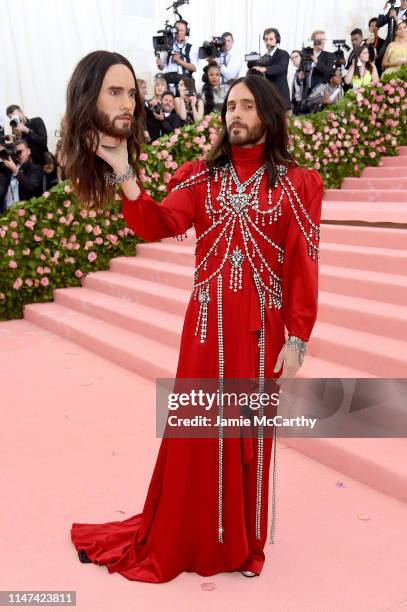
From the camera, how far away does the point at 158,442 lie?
3.87 meters

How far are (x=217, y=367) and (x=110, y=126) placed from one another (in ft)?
3.19

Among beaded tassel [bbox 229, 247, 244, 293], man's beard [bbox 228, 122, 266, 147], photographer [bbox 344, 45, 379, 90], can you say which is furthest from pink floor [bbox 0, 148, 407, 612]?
photographer [bbox 344, 45, 379, 90]

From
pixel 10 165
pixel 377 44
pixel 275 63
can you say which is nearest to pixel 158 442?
pixel 10 165

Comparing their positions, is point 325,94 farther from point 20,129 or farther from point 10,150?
point 10,150

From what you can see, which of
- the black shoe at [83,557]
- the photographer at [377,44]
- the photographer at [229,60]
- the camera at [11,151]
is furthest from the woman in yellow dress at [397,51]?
the black shoe at [83,557]

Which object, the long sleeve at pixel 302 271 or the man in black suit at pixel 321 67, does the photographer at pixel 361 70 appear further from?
the long sleeve at pixel 302 271

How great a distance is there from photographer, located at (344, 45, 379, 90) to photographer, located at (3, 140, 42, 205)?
446 centimetres

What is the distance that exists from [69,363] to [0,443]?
1.68 meters

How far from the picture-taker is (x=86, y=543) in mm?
2705

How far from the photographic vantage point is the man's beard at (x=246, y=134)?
7.04 feet

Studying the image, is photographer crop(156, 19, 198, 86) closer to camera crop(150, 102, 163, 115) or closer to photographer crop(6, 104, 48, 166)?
camera crop(150, 102, 163, 115)

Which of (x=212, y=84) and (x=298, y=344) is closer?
(x=298, y=344)

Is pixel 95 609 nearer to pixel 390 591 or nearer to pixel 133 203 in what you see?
pixel 390 591

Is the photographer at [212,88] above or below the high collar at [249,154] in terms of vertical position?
above
